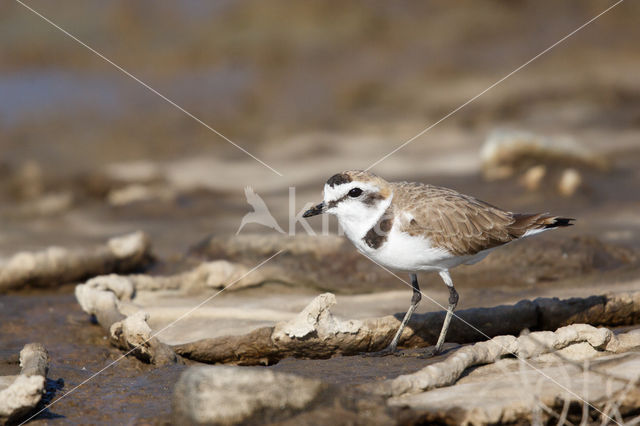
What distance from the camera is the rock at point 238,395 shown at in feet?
14.9

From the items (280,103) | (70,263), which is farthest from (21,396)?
(280,103)

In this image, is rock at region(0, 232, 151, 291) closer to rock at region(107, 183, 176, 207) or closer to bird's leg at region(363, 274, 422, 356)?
rock at region(107, 183, 176, 207)

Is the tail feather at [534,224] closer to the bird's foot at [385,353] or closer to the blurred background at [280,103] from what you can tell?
the bird's foot at [385,353]

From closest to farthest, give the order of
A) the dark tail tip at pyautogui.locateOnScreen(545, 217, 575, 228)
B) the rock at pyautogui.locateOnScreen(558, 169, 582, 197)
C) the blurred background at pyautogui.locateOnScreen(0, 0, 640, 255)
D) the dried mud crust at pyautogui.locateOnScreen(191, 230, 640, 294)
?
the dark tail tip at pyautogui.locateOnScreen(545, 217, 575, 228), the dried mud crust at pyautogui.locateOnScreen(191, 230, 640, 294), the rock at pyautogui.locateOnScreen(558, 169, 582, 197), the blurred background at pyautogui.locateOnScreen(0, 0, 640, 255)

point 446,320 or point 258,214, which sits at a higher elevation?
point 258,214

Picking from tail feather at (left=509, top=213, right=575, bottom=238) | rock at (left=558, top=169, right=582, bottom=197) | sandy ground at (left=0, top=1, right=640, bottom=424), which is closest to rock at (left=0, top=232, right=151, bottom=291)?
sandy ground at (left=0, top=1, right=640, bottom=424)

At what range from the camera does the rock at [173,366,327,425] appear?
14.9ft

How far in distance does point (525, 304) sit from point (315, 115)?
9.35m

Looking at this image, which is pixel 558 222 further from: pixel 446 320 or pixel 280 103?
pixel 280 103

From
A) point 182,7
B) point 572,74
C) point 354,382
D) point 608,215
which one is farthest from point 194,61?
point 354,382

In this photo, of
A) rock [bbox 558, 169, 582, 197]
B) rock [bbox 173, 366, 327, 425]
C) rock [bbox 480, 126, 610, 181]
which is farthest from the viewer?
rock [bbox 480, 126, 610, 181]

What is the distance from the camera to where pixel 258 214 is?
39.0ft

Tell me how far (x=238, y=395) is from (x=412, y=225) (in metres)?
2.16

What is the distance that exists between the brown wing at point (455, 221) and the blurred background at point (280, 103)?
4.66m
